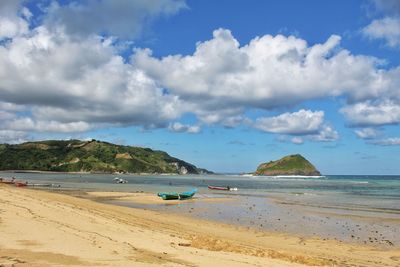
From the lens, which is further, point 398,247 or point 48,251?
point 398,247

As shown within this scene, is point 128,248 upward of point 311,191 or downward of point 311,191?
downward

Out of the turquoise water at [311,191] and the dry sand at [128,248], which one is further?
the turquoise water at [311,191]

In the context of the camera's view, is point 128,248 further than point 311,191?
No

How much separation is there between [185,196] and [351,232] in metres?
31.6

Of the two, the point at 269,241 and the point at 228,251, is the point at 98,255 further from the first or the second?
the point at 269,241

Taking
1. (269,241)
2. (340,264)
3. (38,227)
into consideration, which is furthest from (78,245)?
(269,241)

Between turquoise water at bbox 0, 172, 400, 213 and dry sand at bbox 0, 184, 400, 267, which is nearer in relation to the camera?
dry sand at bbox 0, 184, 400, 267

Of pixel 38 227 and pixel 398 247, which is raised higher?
pixel 38 227

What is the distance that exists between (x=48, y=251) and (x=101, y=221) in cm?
890

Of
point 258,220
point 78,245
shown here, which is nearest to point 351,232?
point 258,220

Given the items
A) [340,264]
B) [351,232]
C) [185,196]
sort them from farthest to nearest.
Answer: [185,196], [351,232], [340,264]

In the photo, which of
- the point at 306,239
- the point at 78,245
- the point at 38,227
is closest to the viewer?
the point at 78,245

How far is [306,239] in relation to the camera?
75.9 ft

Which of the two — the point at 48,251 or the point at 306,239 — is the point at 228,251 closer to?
the point at 48,251
